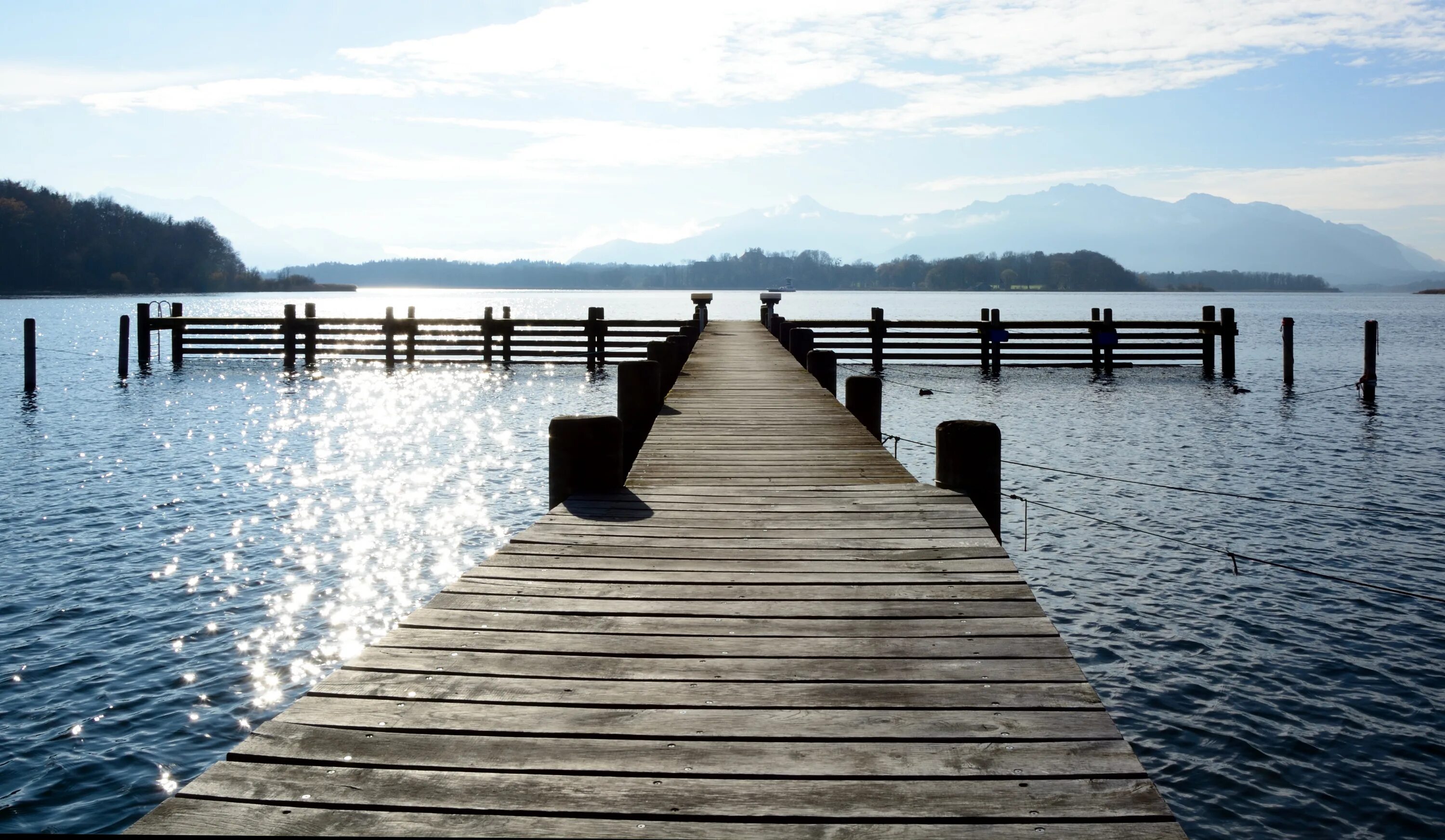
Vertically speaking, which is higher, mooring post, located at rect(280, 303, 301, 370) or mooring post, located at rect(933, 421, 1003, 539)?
mooring post, located at rect(280, 303, 301, 370)

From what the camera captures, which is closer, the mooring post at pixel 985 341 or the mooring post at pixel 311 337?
the mooring post at pixel 985 341

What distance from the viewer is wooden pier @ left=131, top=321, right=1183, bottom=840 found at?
2.95 meters

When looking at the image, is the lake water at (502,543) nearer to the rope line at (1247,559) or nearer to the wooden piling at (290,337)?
the rope line at (1247,559)

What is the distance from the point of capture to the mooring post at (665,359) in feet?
50.6

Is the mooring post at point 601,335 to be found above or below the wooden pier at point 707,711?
above

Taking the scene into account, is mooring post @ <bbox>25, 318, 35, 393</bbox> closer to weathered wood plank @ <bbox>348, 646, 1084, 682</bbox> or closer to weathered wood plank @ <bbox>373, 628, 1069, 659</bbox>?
weathered wood plank @ <bbox>373, 628, 1069, 659</bbox>

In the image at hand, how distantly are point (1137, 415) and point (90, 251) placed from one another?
170m

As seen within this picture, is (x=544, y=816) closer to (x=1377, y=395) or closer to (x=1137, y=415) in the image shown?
(x=1137, y=415)

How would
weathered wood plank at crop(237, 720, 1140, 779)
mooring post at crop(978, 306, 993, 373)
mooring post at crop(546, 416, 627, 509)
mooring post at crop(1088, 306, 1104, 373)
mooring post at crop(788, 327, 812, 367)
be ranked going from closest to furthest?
weathered wood plank at crop(237, 720, 1140, 779), mooring post at crop(546, 416, 627, 509), mooring post at crop(788, 327, 812, 367), mooring post at crop(1088, 306, 1104, 373), mooring post at crop(978, 306, 993, 373)

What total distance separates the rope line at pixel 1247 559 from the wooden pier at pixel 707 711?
4715 millimetres

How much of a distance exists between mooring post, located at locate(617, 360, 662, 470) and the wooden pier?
6.03m

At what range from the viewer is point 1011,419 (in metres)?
23.8

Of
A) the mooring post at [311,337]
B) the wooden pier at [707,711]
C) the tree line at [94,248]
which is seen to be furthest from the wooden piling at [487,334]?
Answer: the tree line at [94,248]

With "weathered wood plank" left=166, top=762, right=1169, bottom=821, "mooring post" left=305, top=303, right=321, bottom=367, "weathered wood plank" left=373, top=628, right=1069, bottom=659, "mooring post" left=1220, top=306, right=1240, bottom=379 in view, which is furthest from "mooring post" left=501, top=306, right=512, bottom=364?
"weathered wood plank" left=166, top=762, right=1169, bottom=821
